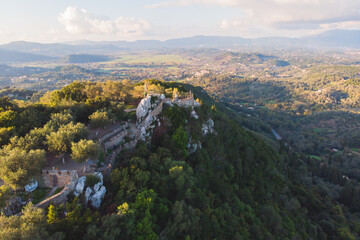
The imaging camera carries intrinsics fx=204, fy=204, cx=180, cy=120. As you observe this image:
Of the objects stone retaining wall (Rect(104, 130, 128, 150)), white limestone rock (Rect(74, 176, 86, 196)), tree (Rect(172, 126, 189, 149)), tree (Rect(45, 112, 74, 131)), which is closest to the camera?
white limestone rock (Rect(74, 176, 86, 196))

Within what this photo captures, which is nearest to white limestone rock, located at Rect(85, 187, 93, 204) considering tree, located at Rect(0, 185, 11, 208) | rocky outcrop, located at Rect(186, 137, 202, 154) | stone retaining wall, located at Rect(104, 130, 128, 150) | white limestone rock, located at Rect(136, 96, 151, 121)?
tree, located at Rect(0, 185, 11, 208)

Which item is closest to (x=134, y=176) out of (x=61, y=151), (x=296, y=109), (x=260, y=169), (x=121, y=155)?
(x=121, y=155)

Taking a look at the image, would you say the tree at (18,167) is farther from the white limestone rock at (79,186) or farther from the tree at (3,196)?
the white limestone rock at (79,186)

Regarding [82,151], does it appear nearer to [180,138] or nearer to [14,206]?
[14,206]

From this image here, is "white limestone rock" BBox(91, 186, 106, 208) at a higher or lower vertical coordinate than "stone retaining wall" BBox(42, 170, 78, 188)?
lower

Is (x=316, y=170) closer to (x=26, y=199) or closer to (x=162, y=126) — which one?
(x=162, y=126)

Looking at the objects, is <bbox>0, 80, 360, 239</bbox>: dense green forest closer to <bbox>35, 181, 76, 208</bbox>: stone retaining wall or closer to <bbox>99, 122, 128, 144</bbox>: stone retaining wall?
<bbox>35, 181, 76, 208</bbox>: stone retaining wall
